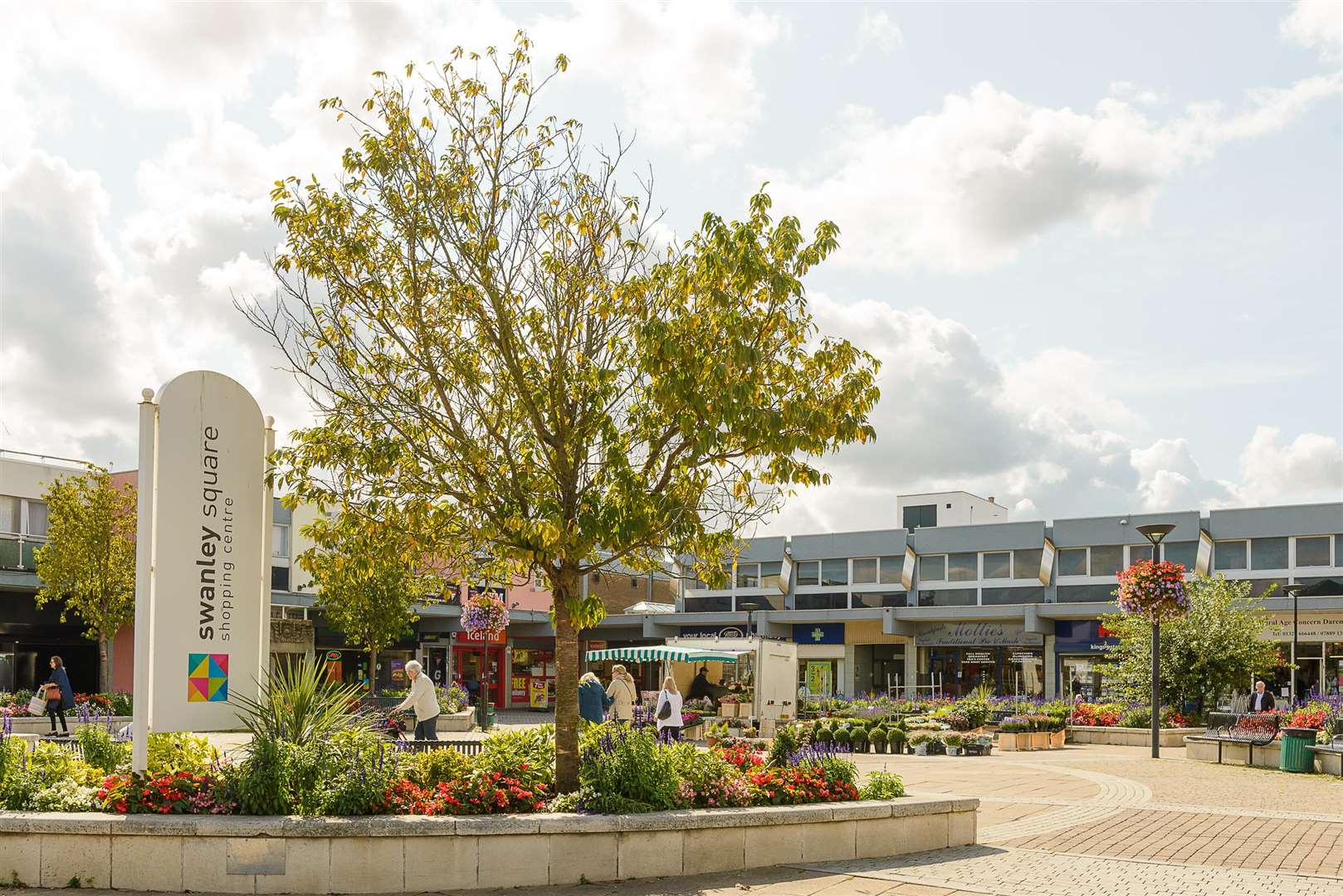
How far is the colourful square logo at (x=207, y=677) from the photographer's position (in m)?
9.82

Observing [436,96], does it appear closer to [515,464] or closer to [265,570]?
[515,464]

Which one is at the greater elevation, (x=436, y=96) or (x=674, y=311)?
(x=436, y=96)

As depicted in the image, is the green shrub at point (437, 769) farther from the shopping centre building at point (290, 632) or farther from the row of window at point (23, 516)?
the row of window at point (23, 516)

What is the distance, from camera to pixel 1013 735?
80.8 ft

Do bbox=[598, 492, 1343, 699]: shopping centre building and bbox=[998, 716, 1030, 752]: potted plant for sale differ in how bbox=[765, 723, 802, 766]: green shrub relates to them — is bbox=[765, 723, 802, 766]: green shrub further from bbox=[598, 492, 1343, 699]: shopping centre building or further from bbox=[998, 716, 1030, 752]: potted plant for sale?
bbox=[598, 492, 1343, 699]: shopping centre building

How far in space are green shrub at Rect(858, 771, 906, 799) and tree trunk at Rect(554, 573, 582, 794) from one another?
2.73m

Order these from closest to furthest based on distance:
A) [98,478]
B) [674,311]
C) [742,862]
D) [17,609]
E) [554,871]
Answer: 1. [554,871]
2. [742,862]
3. [674,311]
4. [98,478]
5. [17,609]

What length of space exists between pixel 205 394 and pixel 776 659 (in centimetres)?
1912

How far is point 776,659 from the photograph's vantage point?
2756 centimetres

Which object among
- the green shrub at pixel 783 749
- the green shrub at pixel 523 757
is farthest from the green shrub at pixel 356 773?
the green shrub at pixel 783 749

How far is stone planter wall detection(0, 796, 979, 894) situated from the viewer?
28.3 ft

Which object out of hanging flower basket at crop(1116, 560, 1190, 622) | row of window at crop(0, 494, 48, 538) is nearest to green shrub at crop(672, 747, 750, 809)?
hanging flower basket at crop(1116, 560, 1190, 622)

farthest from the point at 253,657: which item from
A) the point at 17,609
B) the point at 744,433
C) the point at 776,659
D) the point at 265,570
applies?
the point at 17,609

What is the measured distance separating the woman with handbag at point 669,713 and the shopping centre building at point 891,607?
17.4m
